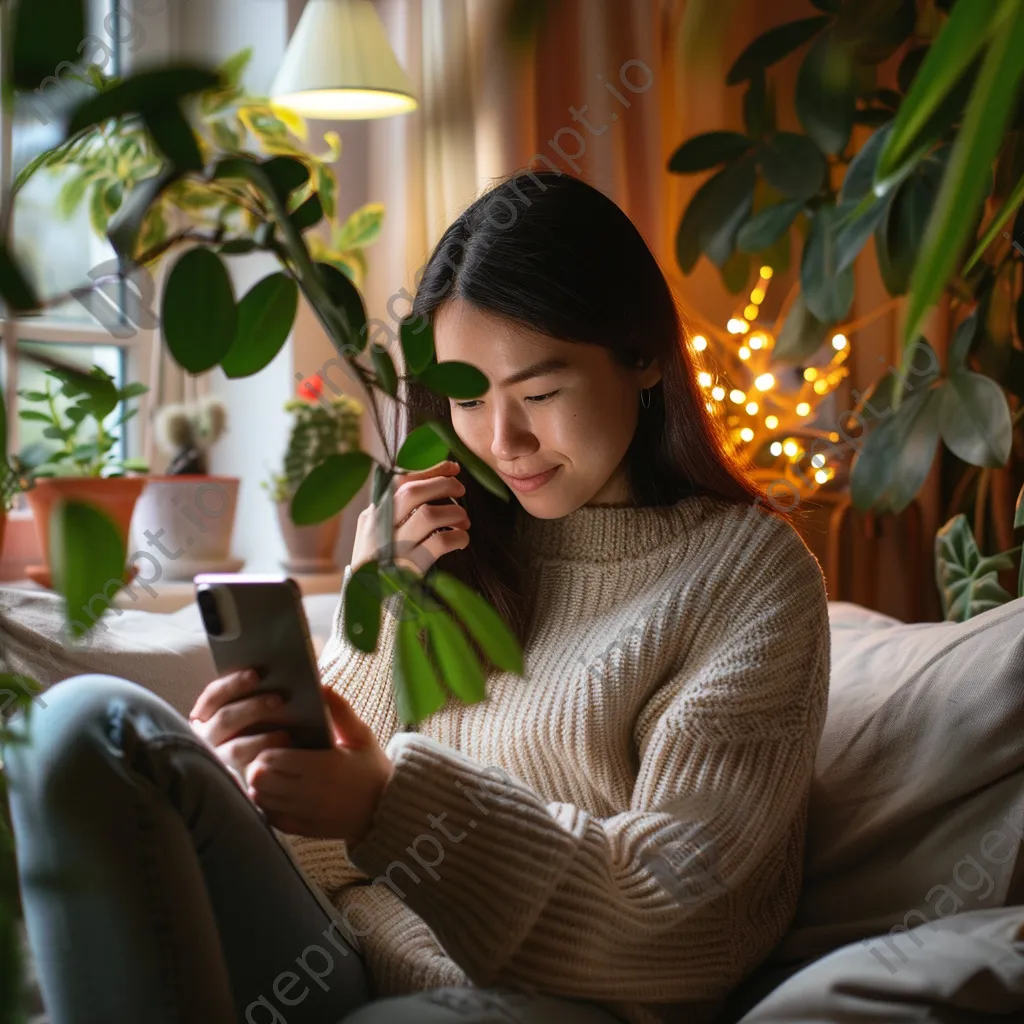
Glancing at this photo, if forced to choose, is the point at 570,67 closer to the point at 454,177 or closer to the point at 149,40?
the point at 454,177

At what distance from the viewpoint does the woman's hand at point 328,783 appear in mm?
791

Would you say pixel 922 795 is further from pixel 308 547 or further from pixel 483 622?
pixel 308 547

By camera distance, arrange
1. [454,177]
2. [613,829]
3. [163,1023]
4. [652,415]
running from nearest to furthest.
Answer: [163,1023] → [613,829] → [652,415] → [454,177]

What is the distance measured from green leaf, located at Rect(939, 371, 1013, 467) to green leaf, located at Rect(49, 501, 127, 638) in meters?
1.47

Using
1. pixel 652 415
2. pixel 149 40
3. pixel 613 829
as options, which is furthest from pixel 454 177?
pixel 613 829

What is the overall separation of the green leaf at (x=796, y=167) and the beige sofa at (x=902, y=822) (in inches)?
33.4

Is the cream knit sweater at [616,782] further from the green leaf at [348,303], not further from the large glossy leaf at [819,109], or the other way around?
the large glossy leaf at [819,109]

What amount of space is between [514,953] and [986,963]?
1.00ft

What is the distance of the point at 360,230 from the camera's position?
213 cm

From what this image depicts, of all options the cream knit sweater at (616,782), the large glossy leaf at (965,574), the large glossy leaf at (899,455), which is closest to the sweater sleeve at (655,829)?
the cream knit sweater at (616,782)

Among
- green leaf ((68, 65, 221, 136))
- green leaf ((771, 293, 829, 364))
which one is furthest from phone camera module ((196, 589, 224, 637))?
green leaf ((771, 293, 829, 364))

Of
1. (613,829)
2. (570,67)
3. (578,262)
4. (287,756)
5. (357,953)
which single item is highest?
(570,67)

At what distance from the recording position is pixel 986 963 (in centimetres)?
78

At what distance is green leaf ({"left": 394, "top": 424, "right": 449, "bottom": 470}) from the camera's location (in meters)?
0.54
